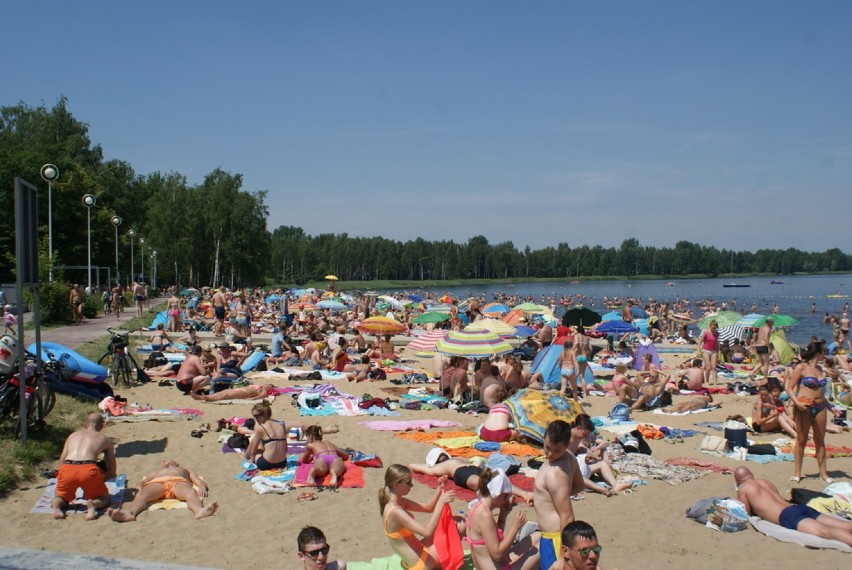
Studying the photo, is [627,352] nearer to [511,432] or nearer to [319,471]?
[511,432]

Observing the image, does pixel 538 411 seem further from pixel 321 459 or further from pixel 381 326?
pixel 381 326

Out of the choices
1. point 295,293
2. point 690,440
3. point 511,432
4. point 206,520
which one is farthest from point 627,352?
point 295,293

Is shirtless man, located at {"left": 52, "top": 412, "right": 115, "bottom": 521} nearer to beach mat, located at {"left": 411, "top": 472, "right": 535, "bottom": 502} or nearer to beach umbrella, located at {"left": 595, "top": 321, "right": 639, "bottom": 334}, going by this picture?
beach mat, located at {"left": 411, "top": 472, "right": 535, "bottom": 502}

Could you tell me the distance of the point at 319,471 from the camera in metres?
6.84

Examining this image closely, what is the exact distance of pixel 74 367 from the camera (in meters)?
9.75

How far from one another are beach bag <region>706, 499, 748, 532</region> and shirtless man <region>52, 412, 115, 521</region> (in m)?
5.17

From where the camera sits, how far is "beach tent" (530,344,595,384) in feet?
40.1

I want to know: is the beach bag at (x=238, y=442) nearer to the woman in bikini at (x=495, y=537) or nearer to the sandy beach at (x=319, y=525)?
the sandy beach at (x=319, y=525)

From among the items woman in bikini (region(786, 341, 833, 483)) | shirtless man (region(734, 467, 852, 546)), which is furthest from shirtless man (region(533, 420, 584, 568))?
woman in bikini (region(786, 341, 833, 483))

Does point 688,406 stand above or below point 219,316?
below

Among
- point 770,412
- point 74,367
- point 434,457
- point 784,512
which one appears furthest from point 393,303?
point 784,512

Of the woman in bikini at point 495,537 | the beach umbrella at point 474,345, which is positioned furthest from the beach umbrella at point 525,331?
the woman in bikini at point 495,537

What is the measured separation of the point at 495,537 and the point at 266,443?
3.66 m

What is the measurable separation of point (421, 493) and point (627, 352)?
11.5m
